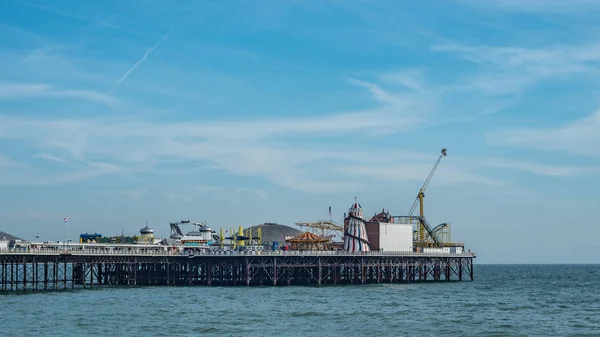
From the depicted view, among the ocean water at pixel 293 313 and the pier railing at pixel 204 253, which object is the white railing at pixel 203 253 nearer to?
the pier railing at pixel 204 253

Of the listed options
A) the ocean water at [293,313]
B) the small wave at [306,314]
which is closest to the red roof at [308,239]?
the ocean water at [293,313]

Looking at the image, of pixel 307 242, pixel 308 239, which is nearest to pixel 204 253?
pixel 308 239

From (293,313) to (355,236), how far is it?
5263cm

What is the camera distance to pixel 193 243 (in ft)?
488

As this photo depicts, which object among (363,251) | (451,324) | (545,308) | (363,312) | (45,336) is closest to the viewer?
(45,336)

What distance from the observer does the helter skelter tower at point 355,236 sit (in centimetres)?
13012

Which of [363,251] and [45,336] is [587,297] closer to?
[363,251]

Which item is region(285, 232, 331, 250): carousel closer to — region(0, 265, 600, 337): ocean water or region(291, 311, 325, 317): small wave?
region(0, 265, 600, 337): ocean water

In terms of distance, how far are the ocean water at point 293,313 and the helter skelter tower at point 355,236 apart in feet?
62.1

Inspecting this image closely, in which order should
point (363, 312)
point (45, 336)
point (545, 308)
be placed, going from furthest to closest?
1. point (545, 308)
2. point (363, 312)
3. point (45, 336)

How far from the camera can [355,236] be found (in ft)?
428

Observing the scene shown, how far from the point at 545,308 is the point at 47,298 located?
5700 centimetres

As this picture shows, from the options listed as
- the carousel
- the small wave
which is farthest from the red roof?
the small wave

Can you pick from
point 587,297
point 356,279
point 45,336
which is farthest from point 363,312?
point 356,279
